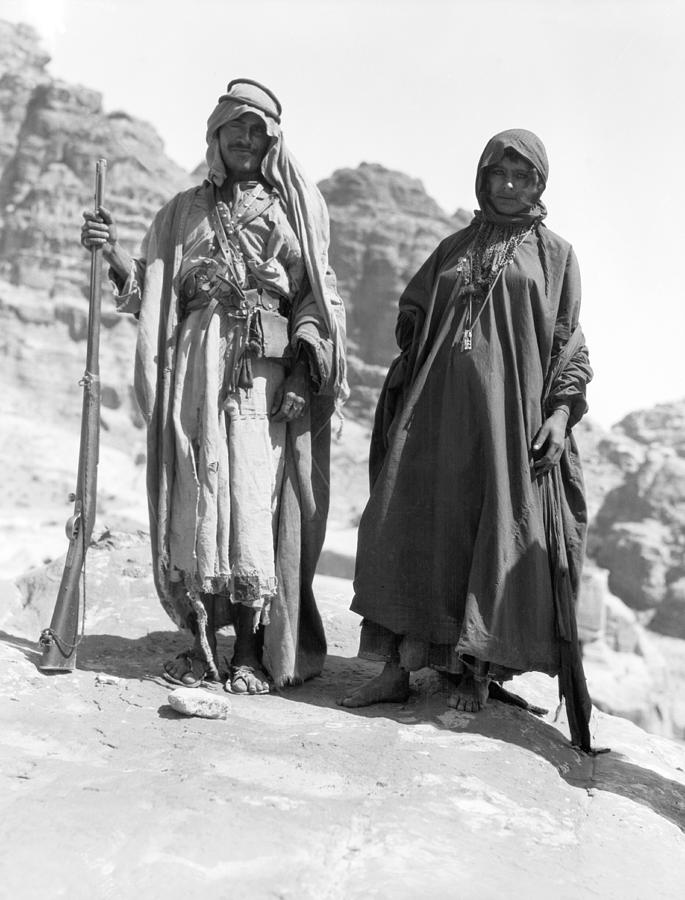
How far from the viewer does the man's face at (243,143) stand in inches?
175

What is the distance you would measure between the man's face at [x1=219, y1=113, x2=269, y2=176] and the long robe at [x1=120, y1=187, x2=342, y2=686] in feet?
0.76

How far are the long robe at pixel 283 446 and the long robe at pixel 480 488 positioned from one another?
355mm

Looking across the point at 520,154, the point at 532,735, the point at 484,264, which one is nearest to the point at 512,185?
the point at 520,154

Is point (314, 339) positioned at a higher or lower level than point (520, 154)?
lower

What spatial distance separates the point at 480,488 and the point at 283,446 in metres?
0.94

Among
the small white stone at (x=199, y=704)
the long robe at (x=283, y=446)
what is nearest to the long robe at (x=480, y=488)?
the long robe at (x=283, y=446)

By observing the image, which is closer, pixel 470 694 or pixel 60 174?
pixel 470 694

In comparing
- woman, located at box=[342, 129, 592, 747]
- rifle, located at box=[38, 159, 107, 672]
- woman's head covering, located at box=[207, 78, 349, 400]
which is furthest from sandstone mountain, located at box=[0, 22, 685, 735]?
woman, located at box=[342, 129, 592, 747]

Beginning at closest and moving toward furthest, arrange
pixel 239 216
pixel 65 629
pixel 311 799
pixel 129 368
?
pixel 311 799 → pixel 65 629 → pixel 239 216 → pixel 129 368

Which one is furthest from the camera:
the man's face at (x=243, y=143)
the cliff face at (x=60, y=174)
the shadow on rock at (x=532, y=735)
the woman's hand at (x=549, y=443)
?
the cliff face at (x=60, y=174)

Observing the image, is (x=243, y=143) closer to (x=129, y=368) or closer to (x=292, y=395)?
(x=292, y=395)

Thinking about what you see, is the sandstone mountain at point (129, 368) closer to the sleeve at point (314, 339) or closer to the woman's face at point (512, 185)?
the sleeve at point (314, 339)

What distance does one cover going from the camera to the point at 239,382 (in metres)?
4.42

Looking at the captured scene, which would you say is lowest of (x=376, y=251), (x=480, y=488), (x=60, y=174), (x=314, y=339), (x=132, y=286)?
(x=480, y=488)
